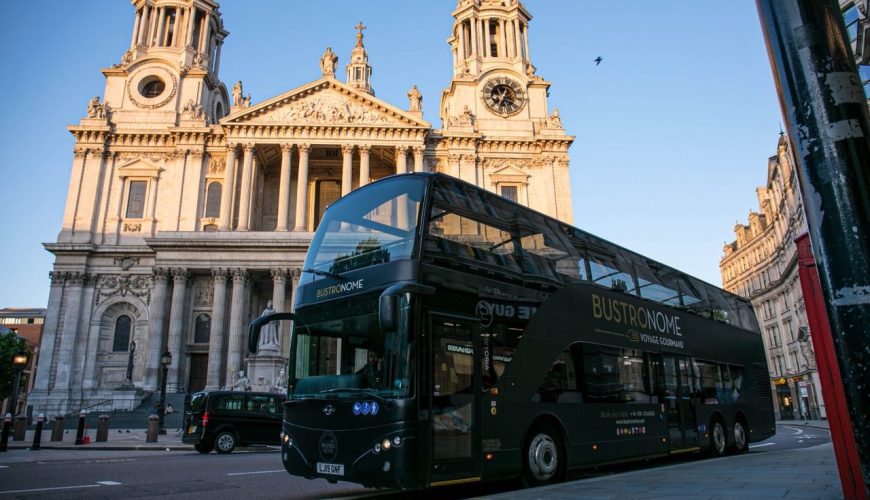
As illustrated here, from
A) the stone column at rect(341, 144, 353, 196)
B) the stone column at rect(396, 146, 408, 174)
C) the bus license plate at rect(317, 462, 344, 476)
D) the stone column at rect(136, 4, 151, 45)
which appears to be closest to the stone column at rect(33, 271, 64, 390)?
the stone column at rect(341, 144, 353, 196)

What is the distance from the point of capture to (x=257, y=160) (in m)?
38.8

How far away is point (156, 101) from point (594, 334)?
3942 cm

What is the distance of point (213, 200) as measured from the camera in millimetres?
37781

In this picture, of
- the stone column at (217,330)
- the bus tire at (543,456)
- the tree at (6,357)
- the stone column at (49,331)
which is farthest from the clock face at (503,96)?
the tree at (6,357)

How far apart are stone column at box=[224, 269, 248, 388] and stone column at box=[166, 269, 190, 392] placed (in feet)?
8.60

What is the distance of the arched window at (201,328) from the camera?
33.6m

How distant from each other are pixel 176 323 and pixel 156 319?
145 centimetres

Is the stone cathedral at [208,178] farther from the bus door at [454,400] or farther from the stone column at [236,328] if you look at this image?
the bus door at [454,400]

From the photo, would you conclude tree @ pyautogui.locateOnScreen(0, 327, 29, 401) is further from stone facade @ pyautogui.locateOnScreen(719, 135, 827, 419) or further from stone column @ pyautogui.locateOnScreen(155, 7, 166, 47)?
stone facade @ pyautogui.locateOnScreen(719, 135, 827, 419)

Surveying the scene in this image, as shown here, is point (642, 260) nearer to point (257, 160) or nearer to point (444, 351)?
point (444, 351)

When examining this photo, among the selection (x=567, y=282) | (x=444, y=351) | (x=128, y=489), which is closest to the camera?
(x=444, y=351)

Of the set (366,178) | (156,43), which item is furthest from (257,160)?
(156,43)

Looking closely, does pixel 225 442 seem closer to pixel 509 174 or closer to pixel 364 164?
pixel 364 164

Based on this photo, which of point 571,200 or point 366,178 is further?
point 571,200
